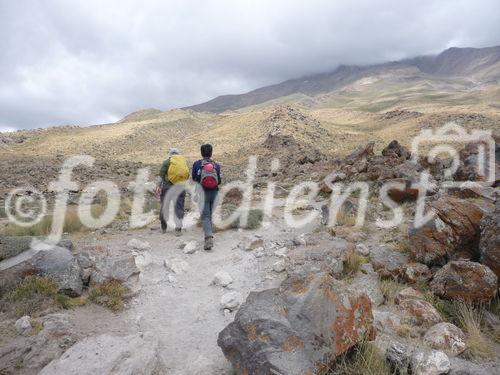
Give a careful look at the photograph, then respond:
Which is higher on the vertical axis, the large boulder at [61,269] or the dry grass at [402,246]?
the large boulder at [61,269]

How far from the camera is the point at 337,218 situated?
990 cm

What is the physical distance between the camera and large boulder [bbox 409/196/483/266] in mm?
6445

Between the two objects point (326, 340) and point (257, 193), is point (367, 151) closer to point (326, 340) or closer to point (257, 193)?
point (257, 193)

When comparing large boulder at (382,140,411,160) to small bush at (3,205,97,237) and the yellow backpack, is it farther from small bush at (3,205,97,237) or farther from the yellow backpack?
small bush at (3,205,97,237)

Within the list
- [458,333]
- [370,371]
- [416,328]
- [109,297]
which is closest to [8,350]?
[109,297]

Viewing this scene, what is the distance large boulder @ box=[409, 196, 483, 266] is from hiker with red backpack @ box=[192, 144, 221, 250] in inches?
157

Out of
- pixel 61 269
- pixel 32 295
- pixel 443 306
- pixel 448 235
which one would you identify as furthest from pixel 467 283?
pixel 32 295

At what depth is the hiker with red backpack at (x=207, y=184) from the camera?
8.56m

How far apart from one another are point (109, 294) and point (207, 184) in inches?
128

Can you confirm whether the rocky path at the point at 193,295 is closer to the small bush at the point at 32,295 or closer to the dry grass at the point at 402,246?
the small bush at the point at 32,295

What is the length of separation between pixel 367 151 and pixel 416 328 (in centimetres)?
1202

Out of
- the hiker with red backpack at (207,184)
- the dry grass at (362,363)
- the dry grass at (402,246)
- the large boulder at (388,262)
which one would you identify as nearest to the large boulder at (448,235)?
the large boulder at (388,262)

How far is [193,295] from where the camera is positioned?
6.45 meters

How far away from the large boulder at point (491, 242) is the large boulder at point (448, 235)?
53 centimetres
